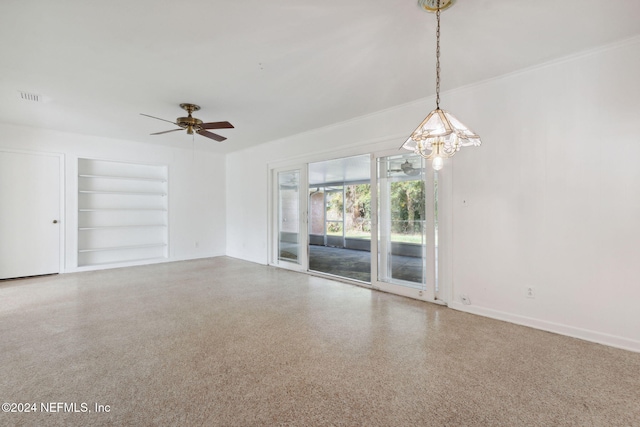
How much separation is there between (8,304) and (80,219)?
243cm

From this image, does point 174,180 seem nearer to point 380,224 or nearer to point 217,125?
point 217,125

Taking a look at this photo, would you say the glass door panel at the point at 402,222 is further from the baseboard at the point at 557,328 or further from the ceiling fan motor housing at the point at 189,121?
the ceiling fan motor housing at the point at 189,121

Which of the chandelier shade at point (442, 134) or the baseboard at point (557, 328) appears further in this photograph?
the baseboard at point (557, 328)

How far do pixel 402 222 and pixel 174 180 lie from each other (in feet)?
17.5

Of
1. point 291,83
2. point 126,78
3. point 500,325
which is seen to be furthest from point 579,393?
point 126,78

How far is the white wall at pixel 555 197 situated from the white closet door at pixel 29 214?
21.2 feet

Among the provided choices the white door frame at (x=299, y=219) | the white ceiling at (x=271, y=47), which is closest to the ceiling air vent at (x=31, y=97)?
the white ceiling at (x=271, y=47)

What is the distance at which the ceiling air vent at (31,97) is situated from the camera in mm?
3488

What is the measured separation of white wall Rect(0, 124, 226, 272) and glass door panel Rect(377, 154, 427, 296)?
4.71 m

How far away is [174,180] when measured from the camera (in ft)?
21.7

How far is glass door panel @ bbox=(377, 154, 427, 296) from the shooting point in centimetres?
380

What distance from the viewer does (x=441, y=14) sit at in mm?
2053

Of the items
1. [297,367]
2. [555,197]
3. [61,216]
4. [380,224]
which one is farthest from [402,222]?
[61,216]

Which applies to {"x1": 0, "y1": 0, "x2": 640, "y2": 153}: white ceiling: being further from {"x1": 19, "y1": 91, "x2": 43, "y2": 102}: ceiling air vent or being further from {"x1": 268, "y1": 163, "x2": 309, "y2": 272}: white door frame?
{"x1": 268, "y1": 163, "x2": 309, "y2": 272}: white door frame
